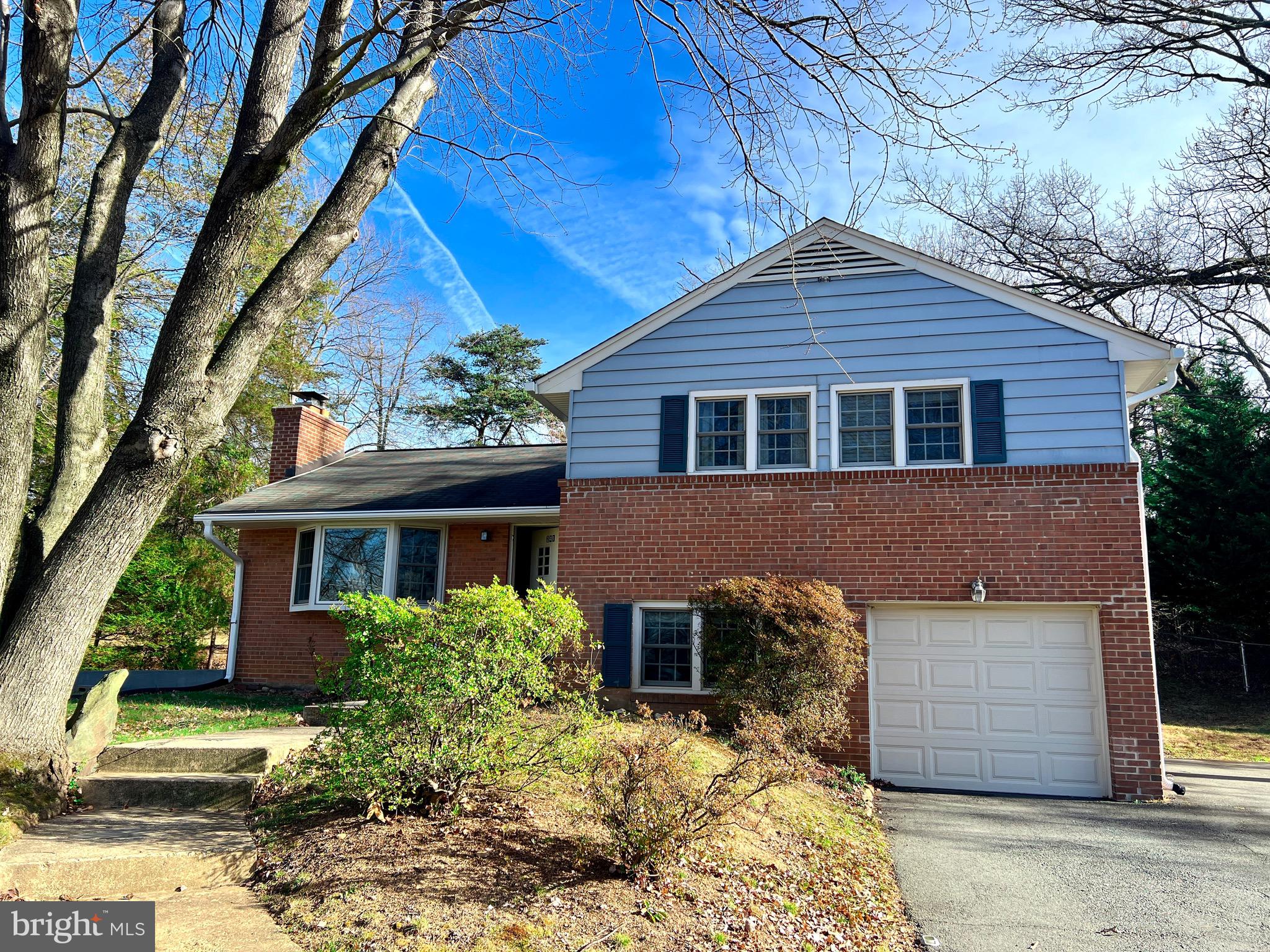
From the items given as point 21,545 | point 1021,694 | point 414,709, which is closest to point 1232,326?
point 1021,694

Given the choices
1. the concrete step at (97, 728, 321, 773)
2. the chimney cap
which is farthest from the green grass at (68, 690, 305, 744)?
the chimney cap

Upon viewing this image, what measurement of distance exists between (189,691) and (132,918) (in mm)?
10614

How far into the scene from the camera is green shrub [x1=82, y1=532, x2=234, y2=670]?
1606cm

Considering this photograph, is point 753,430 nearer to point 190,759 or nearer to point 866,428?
point 866,428

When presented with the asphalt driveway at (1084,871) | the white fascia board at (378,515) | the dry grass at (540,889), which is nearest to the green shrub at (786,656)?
the asphalt driveway at (1084,871)

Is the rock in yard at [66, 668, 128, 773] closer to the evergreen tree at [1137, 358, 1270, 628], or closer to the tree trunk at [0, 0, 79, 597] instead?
the tree trunk at [0, 0, 79, 597]

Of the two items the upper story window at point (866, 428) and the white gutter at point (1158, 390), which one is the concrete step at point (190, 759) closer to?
the upper story window at point (866, 428)

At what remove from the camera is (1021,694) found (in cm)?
998

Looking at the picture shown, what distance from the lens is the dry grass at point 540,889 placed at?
4.29 meters

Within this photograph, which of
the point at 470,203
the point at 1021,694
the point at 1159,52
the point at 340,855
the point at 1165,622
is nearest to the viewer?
the point at 340,855

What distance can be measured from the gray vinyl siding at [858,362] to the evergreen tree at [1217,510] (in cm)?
1142

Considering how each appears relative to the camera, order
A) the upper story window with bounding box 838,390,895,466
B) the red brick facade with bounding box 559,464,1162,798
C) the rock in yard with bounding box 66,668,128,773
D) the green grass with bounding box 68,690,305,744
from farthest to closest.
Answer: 1. the upper story window with bounding box 838,390,895,466
2. the red brick facade with bounding box 559,464,1162,798
3. the green grass with bounding box 68,690,305,744
4. the rock in yard with bounding box 66,668,128,773

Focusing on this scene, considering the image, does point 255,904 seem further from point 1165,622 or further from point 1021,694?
point 1165,622

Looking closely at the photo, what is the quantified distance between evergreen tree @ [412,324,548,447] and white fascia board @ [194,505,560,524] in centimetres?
2058
